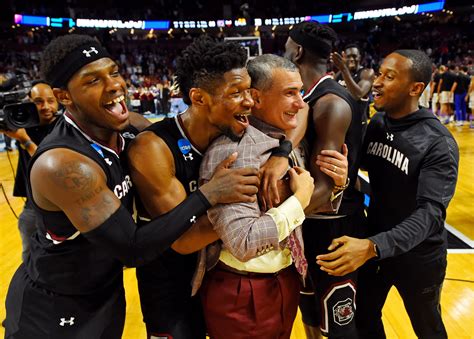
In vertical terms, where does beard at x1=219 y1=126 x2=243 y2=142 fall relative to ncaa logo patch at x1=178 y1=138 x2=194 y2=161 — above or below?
above

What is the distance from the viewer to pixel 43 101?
3383 mm

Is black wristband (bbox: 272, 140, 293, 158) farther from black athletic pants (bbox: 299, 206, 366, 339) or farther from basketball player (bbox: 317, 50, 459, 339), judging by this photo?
black athletic pants (bbox: 299, 206, 366, 339)

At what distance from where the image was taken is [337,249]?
196 cm

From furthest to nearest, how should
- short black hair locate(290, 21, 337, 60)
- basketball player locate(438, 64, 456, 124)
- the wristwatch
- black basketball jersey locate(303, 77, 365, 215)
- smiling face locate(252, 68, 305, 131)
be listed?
basketball player locate(438, 64, 456, 124) → the wristwatch → short black hair locate(290, 21, 337, 60) → black basketball jersey locate(303, 77, 365, 215) → smiling face locate(252, 68, 305, 131)

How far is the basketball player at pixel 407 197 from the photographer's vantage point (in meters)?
2.07

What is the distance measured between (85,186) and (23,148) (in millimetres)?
1971

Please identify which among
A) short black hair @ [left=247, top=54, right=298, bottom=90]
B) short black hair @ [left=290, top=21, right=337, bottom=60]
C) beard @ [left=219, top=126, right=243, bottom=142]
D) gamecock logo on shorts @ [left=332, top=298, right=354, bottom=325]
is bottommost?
gamecock logo on shorts @ [left=332, top=298, right=354, bottom=325]

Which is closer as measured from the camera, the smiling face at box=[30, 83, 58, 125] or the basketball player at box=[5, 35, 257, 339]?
the basketball player at box=[5, 35, 257, 339]

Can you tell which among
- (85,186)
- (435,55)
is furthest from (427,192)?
(435,55)

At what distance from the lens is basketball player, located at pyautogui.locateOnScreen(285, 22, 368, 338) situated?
7.14ft

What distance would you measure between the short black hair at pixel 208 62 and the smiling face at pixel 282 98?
0.23 m

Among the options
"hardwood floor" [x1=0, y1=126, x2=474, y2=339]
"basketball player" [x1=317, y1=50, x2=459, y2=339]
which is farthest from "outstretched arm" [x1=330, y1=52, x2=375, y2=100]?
"basketball player" [x1=317, y1=50, x2=459, y2=339]

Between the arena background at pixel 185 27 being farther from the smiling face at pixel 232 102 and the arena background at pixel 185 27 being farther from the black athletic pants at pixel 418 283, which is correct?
the smiling face at pixel 232 102

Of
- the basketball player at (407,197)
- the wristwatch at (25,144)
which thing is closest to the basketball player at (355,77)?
the basketball player at (407,197)
